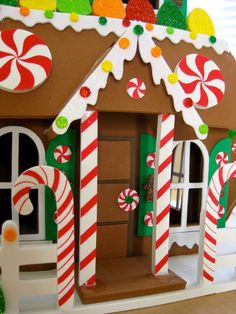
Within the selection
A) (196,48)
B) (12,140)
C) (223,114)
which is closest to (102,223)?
(12,140)

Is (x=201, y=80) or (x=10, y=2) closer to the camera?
(x=10, y=2)

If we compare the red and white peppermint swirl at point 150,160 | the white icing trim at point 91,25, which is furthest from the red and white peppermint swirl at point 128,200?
the white icing trim at point 91,25

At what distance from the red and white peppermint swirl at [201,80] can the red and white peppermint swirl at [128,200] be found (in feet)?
1.51

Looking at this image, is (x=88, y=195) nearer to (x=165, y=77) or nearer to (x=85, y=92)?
(x=85, y=92)

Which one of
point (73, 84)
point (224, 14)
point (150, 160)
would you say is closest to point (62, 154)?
point (73, 84)

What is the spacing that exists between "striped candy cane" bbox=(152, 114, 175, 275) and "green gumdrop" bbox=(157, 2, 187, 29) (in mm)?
438

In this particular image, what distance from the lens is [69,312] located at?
1.04 metres

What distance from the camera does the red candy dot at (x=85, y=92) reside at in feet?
3.47

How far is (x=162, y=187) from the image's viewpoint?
1208mm

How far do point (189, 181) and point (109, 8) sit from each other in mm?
838

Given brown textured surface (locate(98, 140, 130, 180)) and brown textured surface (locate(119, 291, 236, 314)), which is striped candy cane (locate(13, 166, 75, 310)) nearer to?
brown textured surface (locate(119, 291, 236, 314))

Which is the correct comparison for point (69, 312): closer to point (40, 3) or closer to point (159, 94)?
point (159, 94)

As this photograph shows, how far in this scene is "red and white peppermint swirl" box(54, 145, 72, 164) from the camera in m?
1.29

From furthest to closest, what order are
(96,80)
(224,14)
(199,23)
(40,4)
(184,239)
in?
(224,14) < (184,239) < (199,23) < (40,4) < (96,80)
